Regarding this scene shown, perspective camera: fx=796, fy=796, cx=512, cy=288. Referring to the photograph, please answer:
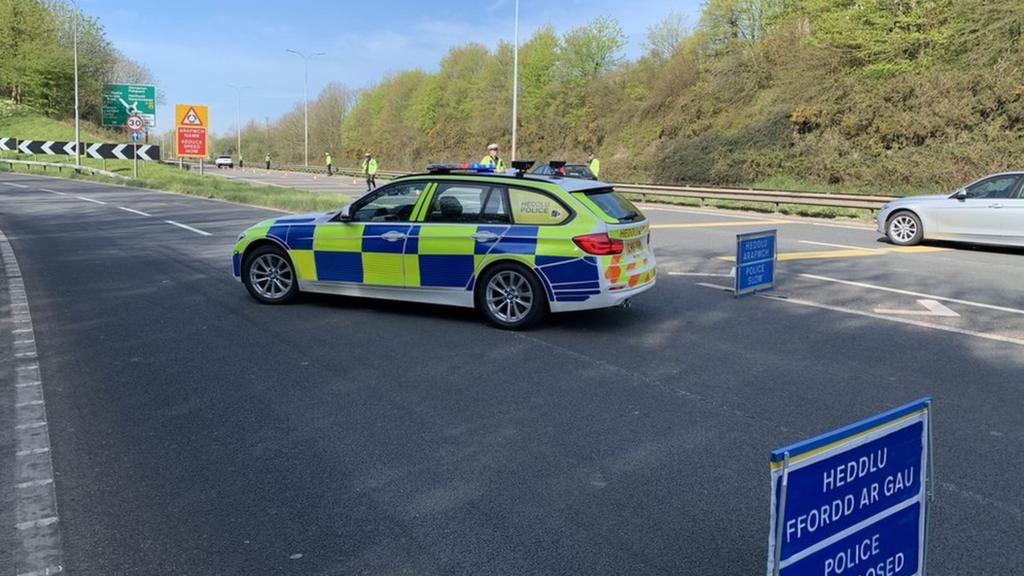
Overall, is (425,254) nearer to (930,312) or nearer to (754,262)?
(754,262)

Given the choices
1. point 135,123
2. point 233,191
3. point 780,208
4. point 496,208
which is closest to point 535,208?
point 496,208

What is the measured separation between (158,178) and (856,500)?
37.9 m

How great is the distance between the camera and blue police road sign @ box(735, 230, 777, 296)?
9.41 metres

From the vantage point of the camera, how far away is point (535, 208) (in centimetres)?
765

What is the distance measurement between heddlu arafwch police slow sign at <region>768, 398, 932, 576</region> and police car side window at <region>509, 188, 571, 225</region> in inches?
199

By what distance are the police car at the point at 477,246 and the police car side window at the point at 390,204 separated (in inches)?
0.4

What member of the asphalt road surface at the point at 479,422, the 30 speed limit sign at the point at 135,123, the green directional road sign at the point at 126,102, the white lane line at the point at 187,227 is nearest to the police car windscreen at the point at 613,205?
the asphalt road surface at the point at 479,422

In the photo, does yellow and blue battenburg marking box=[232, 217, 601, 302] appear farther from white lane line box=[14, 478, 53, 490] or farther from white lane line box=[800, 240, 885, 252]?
white lane line box=[800, 240, 885, 252]

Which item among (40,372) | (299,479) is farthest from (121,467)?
(40,372)

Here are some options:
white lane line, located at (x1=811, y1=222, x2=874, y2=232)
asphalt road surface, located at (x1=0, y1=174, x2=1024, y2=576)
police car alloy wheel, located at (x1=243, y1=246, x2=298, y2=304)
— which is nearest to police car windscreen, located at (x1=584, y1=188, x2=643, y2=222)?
asphalt road surface, located at (x1=0, y1=174, x2=1024, y2=576)

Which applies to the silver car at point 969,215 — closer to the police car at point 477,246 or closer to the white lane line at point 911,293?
the white lane line at point 911,293

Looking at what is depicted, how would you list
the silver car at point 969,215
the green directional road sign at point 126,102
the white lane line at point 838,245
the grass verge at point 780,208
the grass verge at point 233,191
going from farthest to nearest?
Answer: the green directional road sign at point 126,102, the grass verge at point 780,208, the grass verge at point 233,191, the white lane line at point 838,245, the silver car at point 969,215

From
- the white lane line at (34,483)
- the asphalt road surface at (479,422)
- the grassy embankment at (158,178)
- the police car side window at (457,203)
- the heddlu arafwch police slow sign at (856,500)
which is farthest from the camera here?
the grassy embankment at (158,178)

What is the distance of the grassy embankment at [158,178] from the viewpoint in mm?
23258
